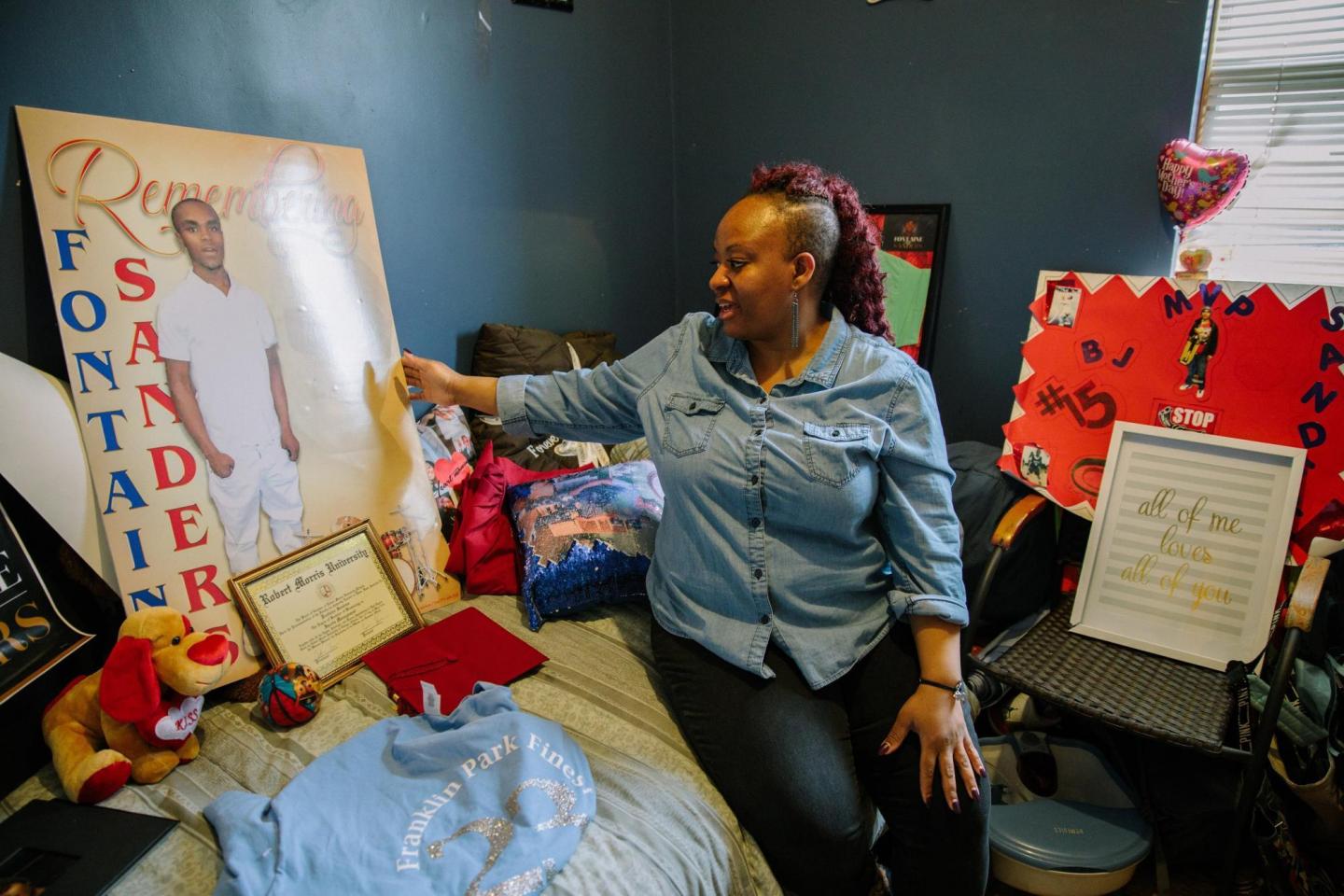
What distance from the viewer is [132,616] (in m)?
1.22

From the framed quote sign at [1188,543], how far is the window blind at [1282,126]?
1.77ft

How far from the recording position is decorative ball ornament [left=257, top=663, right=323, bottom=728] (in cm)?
130

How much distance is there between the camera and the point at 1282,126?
1749 mm

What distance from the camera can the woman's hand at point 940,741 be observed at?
1.21 meters

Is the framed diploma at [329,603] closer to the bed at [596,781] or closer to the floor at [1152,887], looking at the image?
the bed at [596,781]

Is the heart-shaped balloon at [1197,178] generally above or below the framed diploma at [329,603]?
above

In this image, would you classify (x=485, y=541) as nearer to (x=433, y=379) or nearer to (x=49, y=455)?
(x=433, y=379)

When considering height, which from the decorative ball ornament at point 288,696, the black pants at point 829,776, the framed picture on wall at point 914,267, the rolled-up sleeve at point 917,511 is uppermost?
the framed picture on wall at point 914,267

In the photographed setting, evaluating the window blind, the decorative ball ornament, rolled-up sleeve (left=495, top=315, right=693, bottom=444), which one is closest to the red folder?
the decorative ball ornament

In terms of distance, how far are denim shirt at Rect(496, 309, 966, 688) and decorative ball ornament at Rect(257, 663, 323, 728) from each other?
2.17 feet

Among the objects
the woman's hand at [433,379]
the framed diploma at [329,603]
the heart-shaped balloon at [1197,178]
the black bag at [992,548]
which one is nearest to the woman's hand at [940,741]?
the black bag at [992,548]

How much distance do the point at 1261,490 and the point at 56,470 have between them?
2.34m

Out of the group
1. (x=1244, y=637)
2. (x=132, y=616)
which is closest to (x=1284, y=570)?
(x=1244, y=637)

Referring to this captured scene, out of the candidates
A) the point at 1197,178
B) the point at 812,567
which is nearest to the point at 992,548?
the point at 812,567
